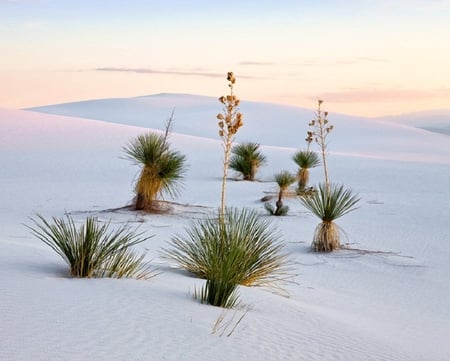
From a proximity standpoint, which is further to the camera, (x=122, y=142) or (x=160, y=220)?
(x=122, y=142)

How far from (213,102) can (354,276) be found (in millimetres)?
95137

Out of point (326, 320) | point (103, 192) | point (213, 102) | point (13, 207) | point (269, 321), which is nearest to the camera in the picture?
point (269, 321)

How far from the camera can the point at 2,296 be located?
5746mm

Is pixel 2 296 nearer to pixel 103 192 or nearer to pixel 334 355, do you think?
pixel 334 355

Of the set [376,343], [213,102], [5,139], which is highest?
[213,102]

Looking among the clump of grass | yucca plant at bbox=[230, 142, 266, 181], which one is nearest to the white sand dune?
the clump of grass

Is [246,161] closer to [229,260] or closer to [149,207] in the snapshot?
[149,207]

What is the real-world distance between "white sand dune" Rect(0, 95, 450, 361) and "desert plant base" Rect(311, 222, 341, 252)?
0.84 feet

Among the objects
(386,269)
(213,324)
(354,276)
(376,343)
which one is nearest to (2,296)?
(213,324)

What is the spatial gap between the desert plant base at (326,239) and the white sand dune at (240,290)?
10.1 inches

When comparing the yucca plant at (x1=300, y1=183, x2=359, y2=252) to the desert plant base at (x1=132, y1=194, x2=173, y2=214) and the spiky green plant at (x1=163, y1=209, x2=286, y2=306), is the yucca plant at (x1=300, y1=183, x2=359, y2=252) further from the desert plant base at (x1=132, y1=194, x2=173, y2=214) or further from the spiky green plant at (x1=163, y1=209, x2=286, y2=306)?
the desert plant base at (x1=132, y1=194, x2=173, y2=214)

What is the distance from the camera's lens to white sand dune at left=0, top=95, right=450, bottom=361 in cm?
511

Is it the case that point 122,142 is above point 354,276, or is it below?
above

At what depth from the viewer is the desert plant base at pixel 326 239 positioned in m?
12.6
